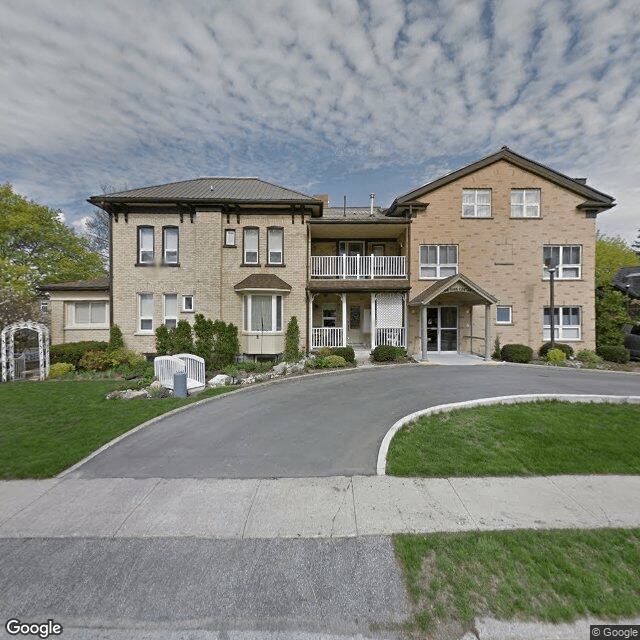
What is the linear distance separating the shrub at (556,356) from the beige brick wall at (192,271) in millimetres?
12619

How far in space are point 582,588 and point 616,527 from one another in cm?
140

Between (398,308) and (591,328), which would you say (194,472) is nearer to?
(398,308)

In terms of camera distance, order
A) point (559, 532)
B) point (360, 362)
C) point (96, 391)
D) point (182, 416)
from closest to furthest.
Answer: point (559, 532) < point (182, 416) < point (96, 391) < point (360, 362)

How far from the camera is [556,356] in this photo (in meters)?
14.8

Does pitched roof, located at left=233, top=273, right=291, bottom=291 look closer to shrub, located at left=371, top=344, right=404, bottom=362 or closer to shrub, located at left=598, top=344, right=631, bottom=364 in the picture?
shrub, located at left=371, top=344, right=404, bottom=362

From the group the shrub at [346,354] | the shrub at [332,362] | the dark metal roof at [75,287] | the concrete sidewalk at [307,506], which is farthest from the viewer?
the dark metal roof at [75,287]

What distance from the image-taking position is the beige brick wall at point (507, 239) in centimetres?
1655

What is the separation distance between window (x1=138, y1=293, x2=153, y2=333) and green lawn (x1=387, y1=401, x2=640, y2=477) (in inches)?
541

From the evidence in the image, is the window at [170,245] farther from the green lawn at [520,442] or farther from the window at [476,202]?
the window at [476,202]

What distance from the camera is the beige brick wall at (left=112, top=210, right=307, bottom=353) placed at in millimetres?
15156

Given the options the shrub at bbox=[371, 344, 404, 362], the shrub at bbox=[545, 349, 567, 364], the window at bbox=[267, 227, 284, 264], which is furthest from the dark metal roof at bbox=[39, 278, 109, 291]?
the shrub at bbox=[545, 349, 567, 364]

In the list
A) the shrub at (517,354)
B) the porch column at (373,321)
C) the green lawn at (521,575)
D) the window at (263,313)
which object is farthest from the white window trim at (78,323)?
the shrub at (517,354)

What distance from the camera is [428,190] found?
1658 centimetres

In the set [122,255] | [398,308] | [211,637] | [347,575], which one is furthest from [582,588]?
[122,255]
